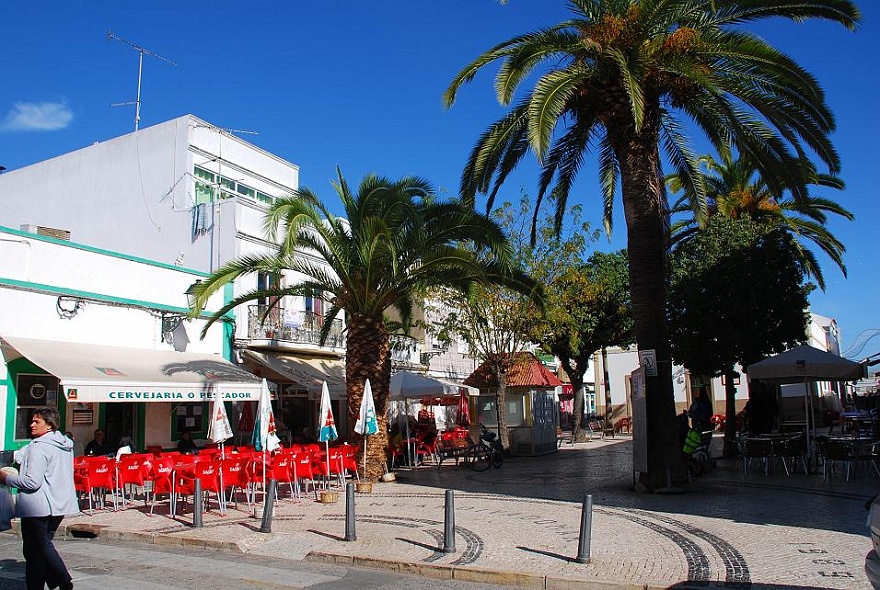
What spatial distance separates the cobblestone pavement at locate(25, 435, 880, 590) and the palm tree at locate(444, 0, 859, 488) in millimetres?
2341

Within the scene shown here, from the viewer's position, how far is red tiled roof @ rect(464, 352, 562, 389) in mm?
26073

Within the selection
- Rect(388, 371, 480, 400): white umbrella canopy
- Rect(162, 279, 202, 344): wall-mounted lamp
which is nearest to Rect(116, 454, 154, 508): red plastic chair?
Rect(162, 279, 202, 344): wall-mounted lamp

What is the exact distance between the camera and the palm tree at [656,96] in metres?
13.3

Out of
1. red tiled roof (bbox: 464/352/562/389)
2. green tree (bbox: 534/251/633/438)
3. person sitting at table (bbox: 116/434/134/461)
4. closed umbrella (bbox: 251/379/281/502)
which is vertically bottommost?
person sitting at table (bbox: 116/434/134/461)

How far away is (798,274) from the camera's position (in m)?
20.7

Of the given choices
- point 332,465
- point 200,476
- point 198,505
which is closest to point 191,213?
point 332,465

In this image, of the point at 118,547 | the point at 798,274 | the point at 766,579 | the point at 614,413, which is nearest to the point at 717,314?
the point at 798,274

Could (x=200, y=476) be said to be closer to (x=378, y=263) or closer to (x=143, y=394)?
(x=143, y=394)

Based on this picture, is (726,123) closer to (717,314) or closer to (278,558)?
(717,314)

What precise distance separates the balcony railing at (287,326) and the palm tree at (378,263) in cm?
442

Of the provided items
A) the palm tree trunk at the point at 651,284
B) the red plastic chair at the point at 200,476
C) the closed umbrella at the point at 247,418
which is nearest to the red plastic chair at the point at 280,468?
the red plastic chair at the point at 200,476

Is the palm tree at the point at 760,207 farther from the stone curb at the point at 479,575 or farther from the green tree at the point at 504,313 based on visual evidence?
the stone curb at the point at 479,575

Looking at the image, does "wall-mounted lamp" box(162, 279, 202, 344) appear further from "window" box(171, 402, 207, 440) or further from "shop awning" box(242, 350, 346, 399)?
"shop awning" box(242, 350, 346, 399)

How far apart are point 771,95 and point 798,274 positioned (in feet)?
26.5
